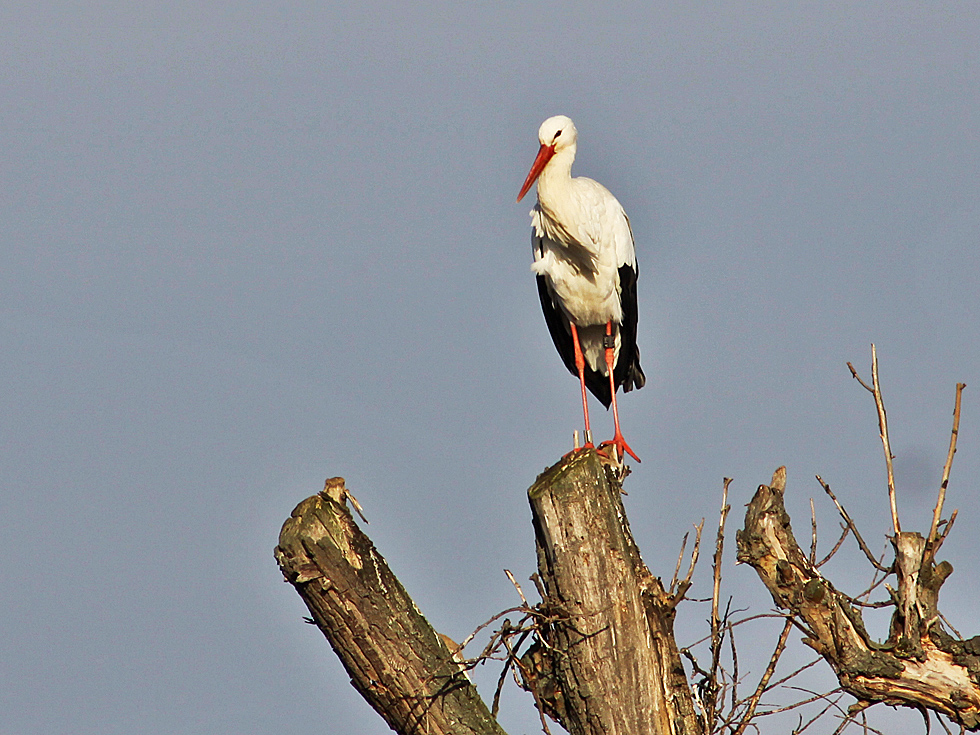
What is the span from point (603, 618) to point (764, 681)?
659 millimetres

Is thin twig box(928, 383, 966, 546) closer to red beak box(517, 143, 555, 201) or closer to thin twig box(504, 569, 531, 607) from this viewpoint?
thin twig box(504, 569, 531, 607)

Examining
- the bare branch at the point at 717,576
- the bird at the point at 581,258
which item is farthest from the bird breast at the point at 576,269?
the bare branch at the point at 717,576

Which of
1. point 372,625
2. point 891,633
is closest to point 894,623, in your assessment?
point 891,633

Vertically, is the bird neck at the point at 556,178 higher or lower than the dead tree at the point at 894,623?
higher

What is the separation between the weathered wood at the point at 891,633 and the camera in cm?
394

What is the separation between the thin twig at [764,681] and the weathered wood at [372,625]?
34.9 inches

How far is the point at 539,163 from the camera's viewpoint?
697 centimetres

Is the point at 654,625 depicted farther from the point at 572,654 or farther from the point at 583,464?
the point at 583,464

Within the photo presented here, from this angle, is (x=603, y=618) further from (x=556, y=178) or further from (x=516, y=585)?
(x=556, y=178)

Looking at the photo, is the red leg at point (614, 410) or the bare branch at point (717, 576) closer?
the bare branch at point (717, 576)

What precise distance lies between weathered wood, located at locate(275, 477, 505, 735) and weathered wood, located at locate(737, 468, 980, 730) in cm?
119

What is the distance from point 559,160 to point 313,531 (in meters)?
3.71

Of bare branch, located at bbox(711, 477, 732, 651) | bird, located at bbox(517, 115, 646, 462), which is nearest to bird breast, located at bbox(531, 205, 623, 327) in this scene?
bird, located at bbox(517, 115, 646, 462)

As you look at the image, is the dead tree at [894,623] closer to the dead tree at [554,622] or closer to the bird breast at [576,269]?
the dead tree at [554,622]
